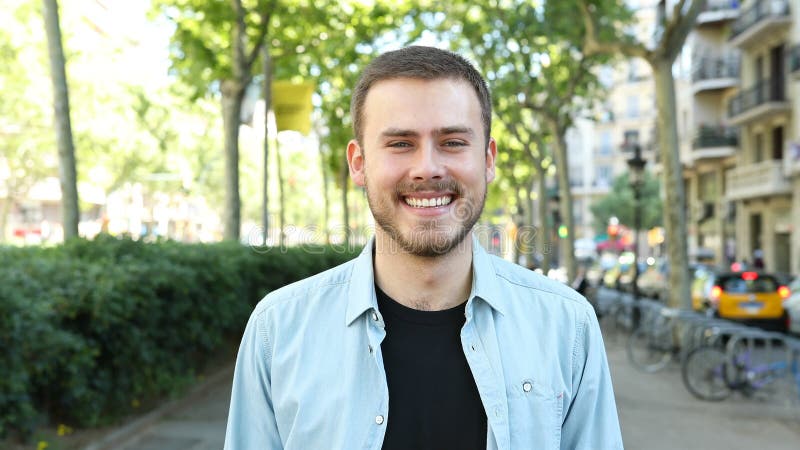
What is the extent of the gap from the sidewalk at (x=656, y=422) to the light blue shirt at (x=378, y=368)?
607 cm

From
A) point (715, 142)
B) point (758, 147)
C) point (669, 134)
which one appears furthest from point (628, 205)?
point (669, 134)

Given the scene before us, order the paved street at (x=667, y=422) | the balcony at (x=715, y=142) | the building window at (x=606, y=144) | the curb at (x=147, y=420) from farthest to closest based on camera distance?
1. the building window at (x=606, y=144)
2. the balcony at (x=715, y=142)
3. the paved street at (x=667, y=422)
4. the curb at (x=147, y=420)

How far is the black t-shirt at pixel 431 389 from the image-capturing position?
233 centimetres

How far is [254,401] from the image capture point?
247 cm

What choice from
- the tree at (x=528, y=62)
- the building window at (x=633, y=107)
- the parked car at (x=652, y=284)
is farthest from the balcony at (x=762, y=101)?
the building window at (x=633, y=107)

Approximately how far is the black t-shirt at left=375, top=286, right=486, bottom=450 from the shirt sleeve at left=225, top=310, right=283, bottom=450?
0.32 metres

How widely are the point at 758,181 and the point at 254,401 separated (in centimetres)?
3932

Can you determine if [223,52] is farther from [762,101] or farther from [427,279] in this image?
[762,101]

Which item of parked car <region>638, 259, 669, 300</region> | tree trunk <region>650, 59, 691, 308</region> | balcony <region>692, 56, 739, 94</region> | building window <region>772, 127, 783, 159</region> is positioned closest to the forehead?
tree trunk <region>650, 59, 691, 308</region>

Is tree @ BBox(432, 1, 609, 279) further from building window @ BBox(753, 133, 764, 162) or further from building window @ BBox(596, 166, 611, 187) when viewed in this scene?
building window @ BBox(596, 166, 611, 187)

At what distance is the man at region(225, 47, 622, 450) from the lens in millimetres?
2344

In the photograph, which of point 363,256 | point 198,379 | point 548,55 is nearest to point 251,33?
point 198,379

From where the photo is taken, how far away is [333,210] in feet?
307

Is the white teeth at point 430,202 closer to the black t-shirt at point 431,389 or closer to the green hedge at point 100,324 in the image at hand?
the black t-shirt at point 431,389
